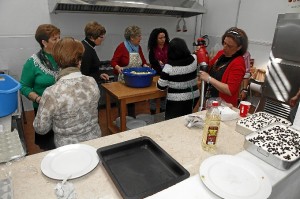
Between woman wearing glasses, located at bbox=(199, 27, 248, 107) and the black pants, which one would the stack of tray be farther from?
the black pants

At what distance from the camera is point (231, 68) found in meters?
1.83

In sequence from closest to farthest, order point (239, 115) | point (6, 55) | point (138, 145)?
1. point (138, 145)
2. point (239, 115)
3. point (6, 55)

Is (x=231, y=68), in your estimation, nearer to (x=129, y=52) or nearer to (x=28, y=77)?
(x=129, y=52)

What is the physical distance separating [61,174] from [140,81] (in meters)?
1.58

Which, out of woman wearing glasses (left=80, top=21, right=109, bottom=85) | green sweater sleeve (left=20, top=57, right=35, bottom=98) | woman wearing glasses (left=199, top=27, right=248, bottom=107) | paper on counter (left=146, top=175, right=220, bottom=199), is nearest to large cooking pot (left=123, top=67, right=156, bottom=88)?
woman wearing glasses (left=80, top=21, right=109, bottom=85)

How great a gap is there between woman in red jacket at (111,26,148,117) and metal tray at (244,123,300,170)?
1905mm

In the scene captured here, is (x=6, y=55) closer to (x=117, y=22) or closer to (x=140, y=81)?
(x=117, y=22)

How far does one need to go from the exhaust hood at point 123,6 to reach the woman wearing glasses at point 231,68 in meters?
1.99

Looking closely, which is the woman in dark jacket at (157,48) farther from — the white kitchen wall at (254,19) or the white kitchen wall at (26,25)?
the white kitchen wall at (254,19)

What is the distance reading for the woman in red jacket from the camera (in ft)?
8.95

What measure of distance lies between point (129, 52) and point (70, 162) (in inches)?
82.9

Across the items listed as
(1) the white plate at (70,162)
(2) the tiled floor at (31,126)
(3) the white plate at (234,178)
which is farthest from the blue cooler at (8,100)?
(3) the white plate at (234,178)

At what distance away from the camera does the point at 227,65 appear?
6.26ft

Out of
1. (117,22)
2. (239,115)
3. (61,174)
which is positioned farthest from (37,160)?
(117,22)
